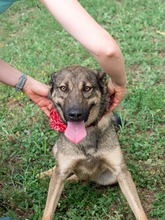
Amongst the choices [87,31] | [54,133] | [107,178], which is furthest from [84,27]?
[54,133]

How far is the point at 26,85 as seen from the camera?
4.12m

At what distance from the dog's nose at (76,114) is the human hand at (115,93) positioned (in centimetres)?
31

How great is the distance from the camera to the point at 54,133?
523 centimetres

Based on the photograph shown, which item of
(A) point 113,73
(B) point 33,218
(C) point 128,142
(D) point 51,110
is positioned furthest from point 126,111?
(A) point 113,73

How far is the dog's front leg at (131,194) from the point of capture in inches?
154

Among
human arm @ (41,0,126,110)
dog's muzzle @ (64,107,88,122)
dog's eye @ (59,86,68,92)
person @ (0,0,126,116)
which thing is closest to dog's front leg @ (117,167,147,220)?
dog's muzzle @ (64,107,88,122)

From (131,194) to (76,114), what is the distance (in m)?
0.90

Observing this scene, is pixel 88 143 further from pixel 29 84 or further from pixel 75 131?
pixel 29 84

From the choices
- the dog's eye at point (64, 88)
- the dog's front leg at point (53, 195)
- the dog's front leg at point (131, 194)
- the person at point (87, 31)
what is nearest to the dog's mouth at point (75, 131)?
the dog's eye at point (64, 88)

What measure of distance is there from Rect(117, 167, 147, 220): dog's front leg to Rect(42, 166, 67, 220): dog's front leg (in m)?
0.51

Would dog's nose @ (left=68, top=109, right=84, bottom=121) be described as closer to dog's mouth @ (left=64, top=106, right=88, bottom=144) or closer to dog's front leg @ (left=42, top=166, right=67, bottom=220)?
dog's mouth @ (left=64, top=106, right=88, bottom=144)

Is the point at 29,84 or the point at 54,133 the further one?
the point at 54,133

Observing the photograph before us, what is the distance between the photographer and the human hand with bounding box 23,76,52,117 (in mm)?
4117

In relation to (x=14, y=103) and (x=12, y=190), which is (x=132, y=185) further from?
(x=14, y=103)
